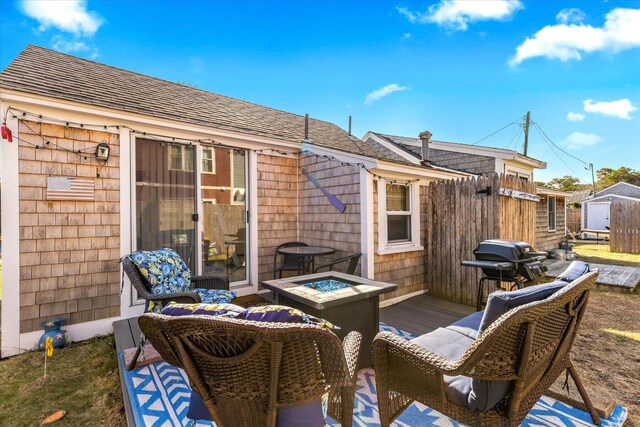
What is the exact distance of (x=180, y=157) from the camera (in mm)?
4719

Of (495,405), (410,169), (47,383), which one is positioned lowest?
(47,383)

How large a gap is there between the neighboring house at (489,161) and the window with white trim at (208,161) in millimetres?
6467

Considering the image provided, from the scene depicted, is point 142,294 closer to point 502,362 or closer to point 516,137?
point 502,362

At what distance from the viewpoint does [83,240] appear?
3.91 meters

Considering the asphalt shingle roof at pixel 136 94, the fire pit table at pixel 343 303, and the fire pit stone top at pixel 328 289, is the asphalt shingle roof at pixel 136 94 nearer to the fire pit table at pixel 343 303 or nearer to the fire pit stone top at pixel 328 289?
the fire pit stone top at pixel 328 289

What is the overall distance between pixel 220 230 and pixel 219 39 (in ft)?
22.3

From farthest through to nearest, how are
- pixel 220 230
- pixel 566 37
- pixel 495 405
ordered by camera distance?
pixel 566 37 → pixel 220 230 → pixel 495 405

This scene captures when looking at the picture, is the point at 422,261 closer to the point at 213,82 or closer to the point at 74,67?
the point at 74,67

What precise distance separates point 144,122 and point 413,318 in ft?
15.6

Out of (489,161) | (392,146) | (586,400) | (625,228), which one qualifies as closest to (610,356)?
(586,400)

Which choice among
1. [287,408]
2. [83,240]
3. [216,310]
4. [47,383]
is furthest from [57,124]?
[287,408]

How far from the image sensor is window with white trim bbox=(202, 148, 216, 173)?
495 centimetres

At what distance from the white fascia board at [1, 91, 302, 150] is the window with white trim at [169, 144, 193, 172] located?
18 cm

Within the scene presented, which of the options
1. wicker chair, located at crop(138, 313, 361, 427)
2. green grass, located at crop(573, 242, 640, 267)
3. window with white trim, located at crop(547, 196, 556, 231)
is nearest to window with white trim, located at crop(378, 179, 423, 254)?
wicker chair, located at crop(138, 313, 361, 427)
